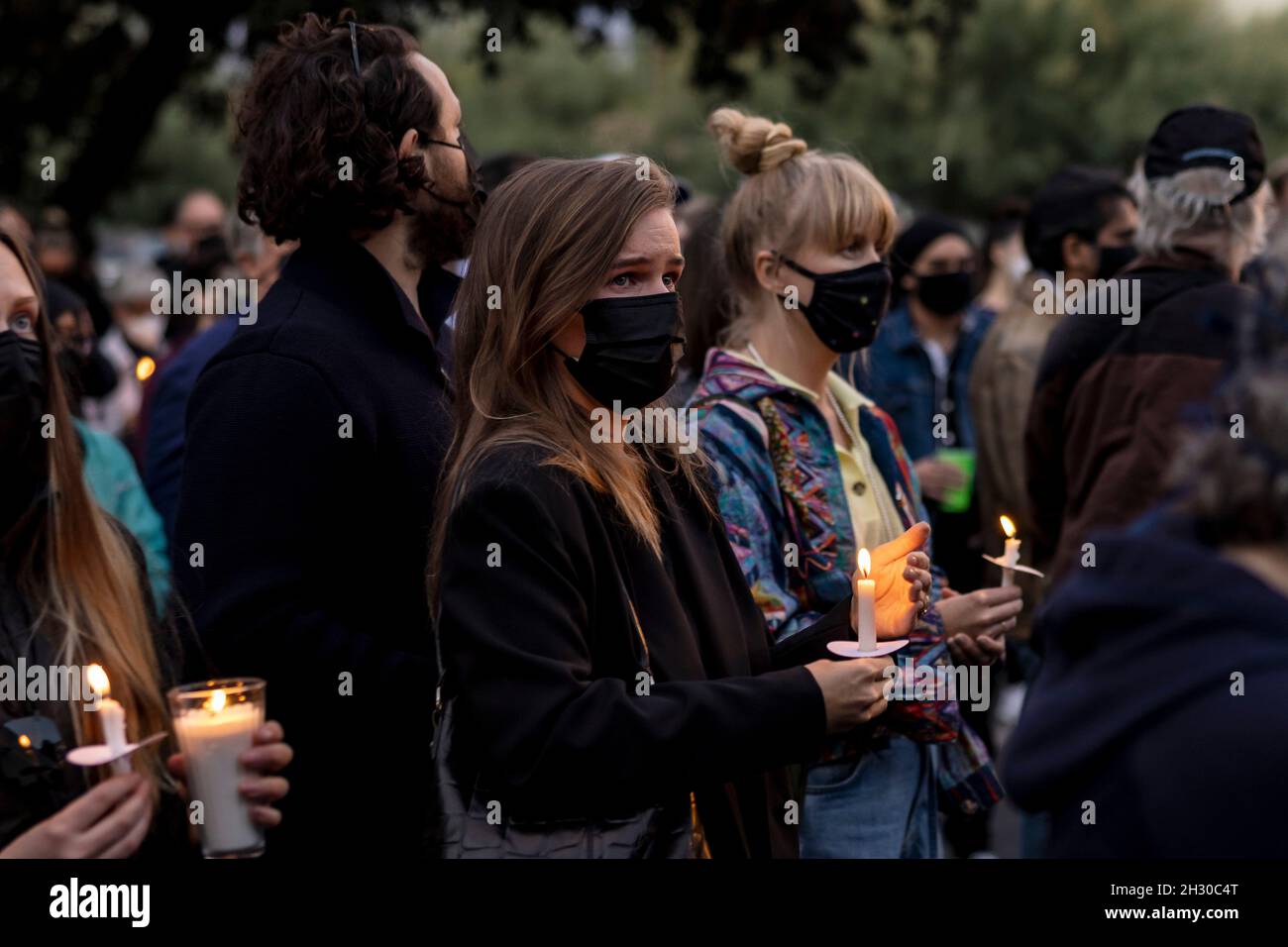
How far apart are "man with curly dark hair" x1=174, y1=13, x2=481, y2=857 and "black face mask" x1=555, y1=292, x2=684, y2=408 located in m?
0.43

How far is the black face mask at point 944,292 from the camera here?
688cm

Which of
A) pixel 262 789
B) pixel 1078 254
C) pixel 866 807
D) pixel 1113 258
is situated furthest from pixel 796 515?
pixel 1078 254

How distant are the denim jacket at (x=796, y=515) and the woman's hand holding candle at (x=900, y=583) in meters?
0.24

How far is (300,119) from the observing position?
2969 millimetres

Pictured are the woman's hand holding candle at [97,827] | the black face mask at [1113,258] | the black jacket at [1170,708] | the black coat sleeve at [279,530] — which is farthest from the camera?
the black face mask at [1113,258]

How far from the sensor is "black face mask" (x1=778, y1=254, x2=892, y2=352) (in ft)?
11.8

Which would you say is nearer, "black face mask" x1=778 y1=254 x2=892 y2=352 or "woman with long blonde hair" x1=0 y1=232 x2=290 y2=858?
"woman with long blonde hair" x1=0 y1=232 x2=290 y2=858
